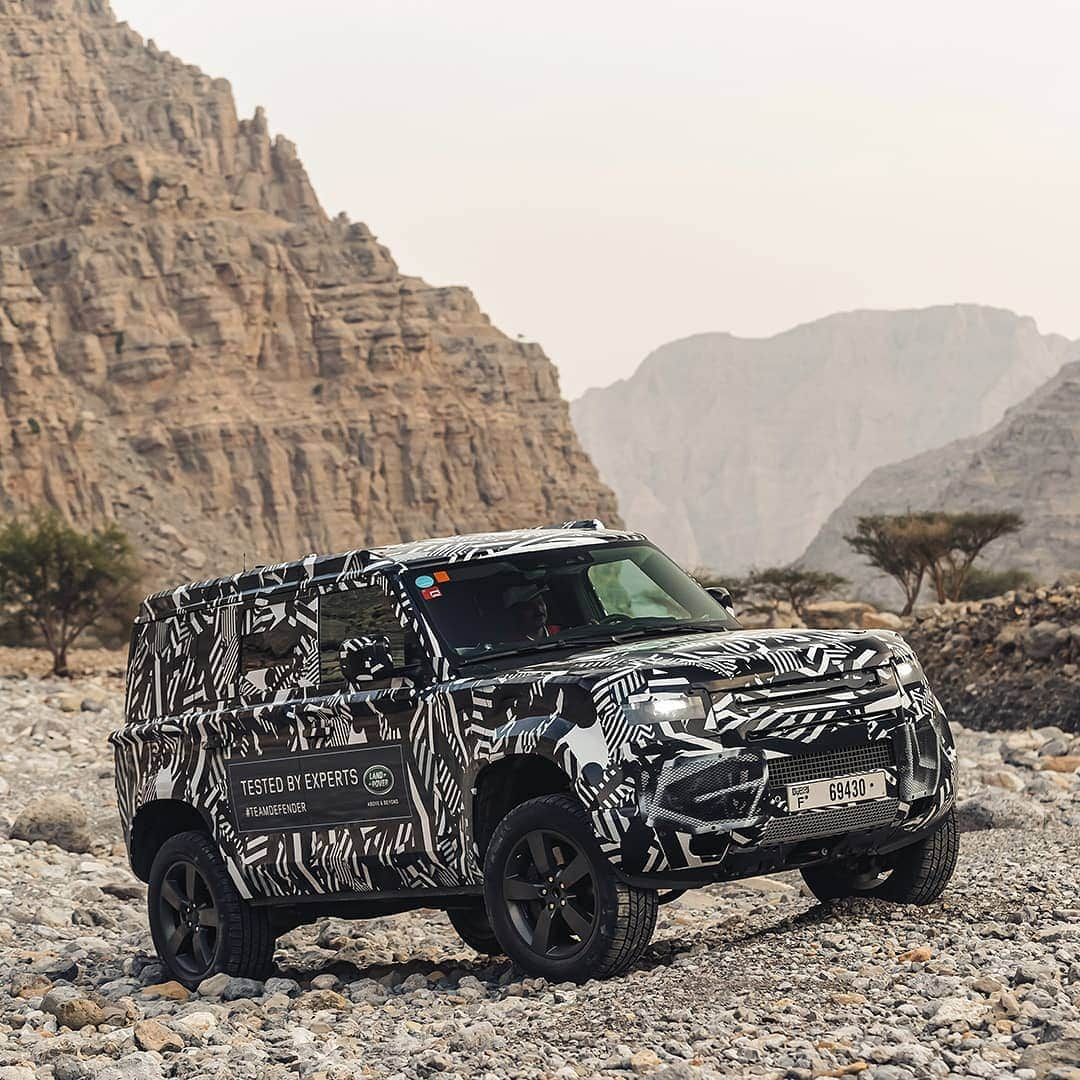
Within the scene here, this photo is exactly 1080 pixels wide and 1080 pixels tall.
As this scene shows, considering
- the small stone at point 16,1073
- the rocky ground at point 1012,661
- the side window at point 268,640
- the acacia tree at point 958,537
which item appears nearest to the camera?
the small stone at point 16,1073

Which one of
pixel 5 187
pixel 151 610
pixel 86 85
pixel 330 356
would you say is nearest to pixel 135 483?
pixel 330 356

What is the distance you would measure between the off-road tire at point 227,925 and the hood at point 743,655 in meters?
2.38

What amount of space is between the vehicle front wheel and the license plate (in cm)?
73

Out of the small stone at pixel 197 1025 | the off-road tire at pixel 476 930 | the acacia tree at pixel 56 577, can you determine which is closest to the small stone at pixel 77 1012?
the small stone at pixel 197 1025

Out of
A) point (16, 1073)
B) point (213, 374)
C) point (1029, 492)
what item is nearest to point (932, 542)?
point (213, 374)

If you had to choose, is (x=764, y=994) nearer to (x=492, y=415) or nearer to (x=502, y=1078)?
(x=502, y=1078)

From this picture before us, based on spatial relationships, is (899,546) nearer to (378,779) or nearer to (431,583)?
(431,583)

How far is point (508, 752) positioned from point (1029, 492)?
11424 centimetres

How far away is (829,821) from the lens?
699cm

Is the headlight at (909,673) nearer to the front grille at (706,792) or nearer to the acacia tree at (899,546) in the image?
the front grille at (706,792)

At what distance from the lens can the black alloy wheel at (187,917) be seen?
28.9 feet

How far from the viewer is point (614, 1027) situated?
623cm

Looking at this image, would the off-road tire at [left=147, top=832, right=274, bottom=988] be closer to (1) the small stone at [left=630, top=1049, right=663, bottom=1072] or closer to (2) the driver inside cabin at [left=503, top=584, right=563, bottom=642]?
(2) the driver inside cabin at [left=503, top=584, right=563, bottom=642]

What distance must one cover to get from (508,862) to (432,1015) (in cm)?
77
